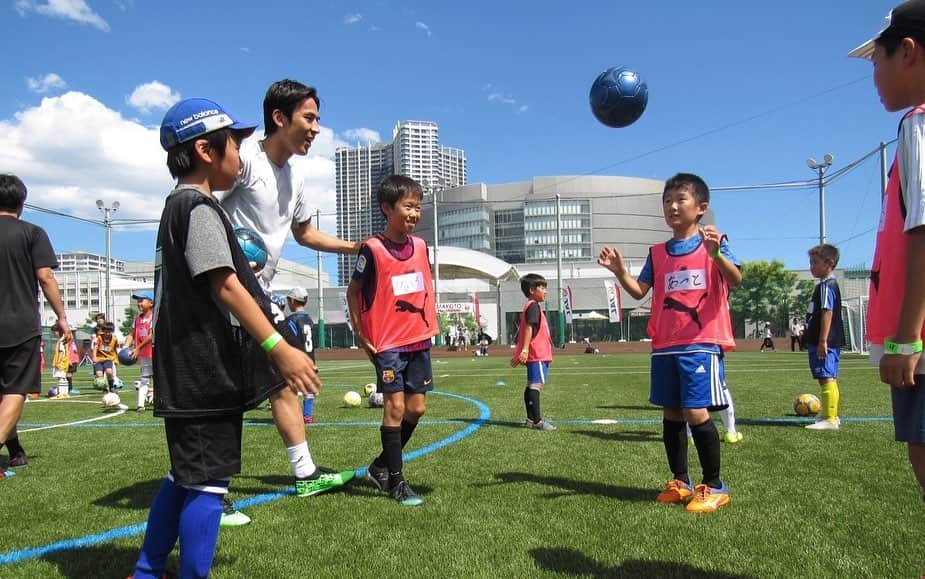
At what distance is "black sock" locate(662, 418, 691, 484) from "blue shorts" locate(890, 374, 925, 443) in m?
1.97

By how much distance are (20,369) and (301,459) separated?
2.24m

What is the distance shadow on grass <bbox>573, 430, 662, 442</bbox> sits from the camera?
6.47m

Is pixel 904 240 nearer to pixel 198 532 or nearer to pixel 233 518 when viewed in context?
pixel 198 532

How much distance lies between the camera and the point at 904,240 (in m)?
2.18

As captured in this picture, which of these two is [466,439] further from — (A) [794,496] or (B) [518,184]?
(B) [518,184]

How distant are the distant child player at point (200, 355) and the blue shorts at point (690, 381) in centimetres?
265

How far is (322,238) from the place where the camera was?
4.35m

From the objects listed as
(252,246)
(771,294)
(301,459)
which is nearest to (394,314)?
(301,459)

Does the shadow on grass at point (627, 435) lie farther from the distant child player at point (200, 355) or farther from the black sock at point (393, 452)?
the distant child player at point (200, 355)

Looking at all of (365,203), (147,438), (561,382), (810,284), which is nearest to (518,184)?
(365,203)

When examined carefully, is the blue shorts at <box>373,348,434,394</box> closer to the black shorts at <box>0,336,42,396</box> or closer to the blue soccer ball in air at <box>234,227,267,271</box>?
the blue soccer ball in air at <box>234,227,267,271</box>

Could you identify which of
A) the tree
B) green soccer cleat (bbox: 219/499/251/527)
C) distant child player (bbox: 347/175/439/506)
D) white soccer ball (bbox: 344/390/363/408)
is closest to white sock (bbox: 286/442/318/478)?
green soccer cleat (bbox: 219/499/251/527)

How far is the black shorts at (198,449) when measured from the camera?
92.5 inches

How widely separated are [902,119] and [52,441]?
828 centimetres
